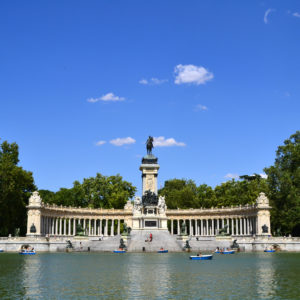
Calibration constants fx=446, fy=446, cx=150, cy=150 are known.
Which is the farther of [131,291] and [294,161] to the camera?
[294,161]

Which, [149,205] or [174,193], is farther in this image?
[174,193]

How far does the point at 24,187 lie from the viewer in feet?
283

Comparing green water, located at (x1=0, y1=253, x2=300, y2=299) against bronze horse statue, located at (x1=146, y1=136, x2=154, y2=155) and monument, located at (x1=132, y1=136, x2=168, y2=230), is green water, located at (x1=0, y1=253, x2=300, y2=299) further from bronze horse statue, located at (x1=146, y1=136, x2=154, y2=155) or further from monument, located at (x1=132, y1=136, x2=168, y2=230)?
bronze horse statue, located at (x1=146, y1=136, x2=154, y2=155)

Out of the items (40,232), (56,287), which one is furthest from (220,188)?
(56,287)

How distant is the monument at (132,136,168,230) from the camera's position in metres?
87.5

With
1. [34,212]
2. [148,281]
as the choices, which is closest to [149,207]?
[34,212]

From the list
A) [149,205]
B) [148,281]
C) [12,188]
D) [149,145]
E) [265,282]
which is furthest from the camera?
[149,145]

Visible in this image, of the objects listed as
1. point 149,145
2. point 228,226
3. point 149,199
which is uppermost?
point 149,145

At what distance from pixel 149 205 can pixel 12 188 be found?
2655cm

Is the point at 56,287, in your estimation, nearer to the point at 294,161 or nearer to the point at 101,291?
the point at 101,291

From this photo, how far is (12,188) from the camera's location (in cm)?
7925

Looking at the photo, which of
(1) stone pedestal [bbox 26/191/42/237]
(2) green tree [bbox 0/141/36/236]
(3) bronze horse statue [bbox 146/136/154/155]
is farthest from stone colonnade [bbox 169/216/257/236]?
(2) green tree [bbox 0/141/36/236]

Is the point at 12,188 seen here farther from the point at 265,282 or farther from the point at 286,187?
the point at 265,282

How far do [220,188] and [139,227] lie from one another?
98.3ft
